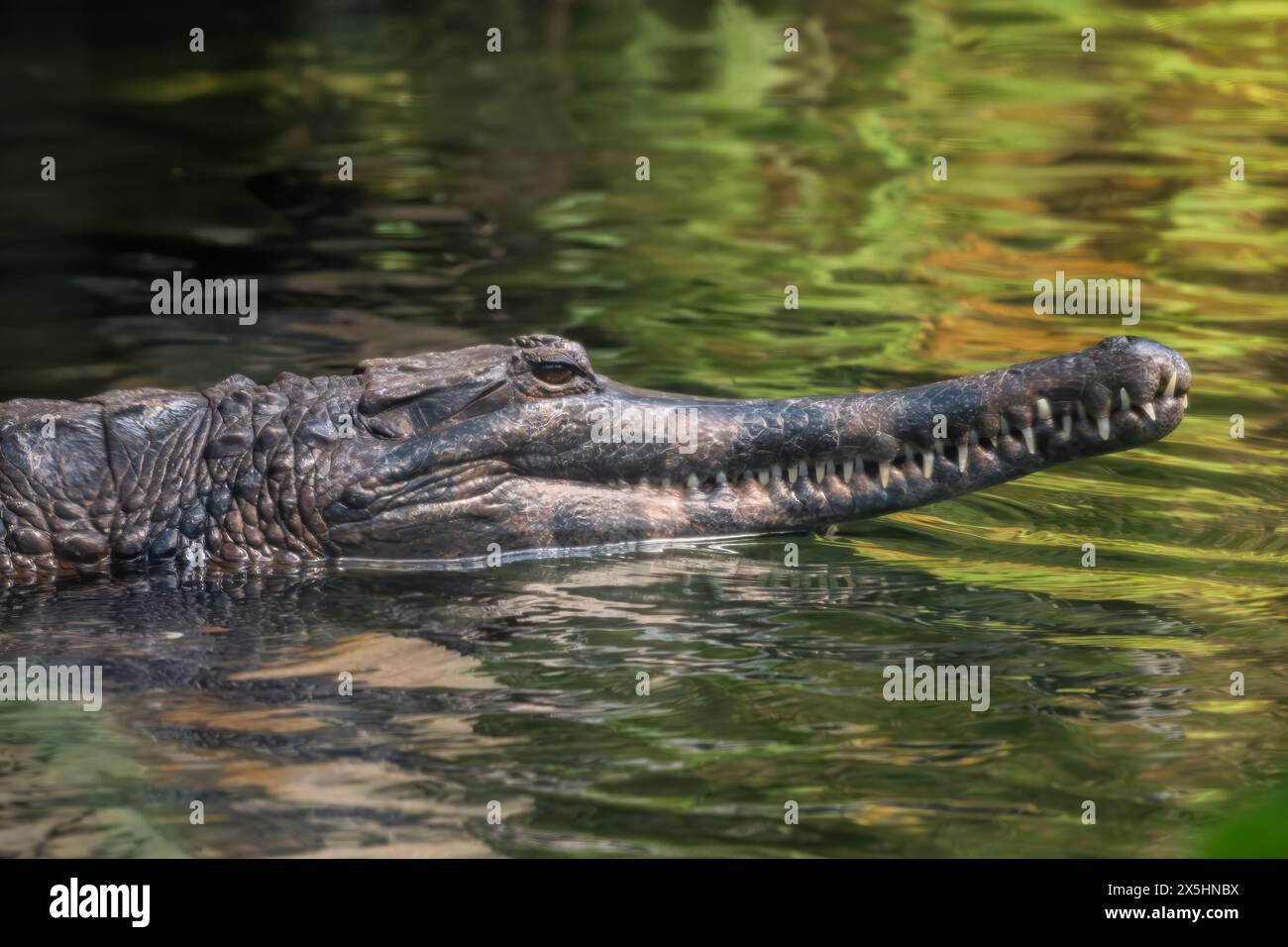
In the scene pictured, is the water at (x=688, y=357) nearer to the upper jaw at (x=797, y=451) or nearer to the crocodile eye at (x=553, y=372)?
the upper jaw at (x=797, y=451)

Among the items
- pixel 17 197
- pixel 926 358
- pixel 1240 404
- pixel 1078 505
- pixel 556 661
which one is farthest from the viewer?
pixel 17 197

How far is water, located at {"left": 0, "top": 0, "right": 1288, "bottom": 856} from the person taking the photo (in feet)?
13.0

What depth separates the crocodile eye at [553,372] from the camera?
6.18 meters

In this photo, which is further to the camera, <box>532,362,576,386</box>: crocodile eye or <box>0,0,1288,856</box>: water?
<box>532,362,576,386</box>: crocodile eye

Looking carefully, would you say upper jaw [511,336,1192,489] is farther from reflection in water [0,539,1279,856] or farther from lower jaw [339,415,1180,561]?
reflection in water [0,539,1279,856]

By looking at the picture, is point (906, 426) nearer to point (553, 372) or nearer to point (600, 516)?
point (600, 516)

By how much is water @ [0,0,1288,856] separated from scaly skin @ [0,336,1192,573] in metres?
0.20

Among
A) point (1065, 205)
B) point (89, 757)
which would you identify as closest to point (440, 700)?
point (89, 757)

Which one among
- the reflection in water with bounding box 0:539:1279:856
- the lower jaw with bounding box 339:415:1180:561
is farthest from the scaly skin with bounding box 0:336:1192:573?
the reflection in water with bounding box 0:539:1279:856

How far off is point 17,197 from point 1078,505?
9112 mm

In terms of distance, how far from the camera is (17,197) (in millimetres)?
12562

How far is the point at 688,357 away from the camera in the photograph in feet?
30.7

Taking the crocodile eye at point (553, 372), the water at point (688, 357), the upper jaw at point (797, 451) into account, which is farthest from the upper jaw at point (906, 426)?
the water at point (688, 357)

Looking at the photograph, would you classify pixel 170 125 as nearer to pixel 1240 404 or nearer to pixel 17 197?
pixel 17 197
